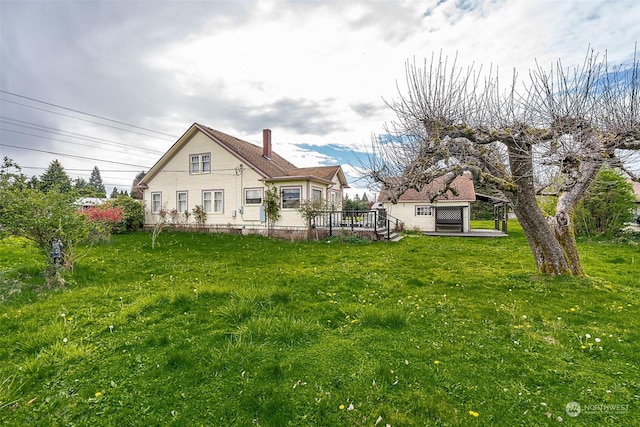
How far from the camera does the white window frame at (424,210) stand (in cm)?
2253

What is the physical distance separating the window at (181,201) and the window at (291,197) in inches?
289

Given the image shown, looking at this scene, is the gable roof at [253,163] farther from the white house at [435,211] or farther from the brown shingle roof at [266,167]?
the white house at [435,211]

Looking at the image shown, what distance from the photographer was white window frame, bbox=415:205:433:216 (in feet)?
73.9

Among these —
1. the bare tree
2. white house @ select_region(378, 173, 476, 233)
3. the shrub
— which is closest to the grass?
the bare tree

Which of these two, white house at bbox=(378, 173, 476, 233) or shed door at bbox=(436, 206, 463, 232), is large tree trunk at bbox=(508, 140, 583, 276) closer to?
white house at bbox=(378, 173, 476, 233)

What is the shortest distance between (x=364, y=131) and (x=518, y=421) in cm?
653

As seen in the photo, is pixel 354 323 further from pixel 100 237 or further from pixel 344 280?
pixel 100 237

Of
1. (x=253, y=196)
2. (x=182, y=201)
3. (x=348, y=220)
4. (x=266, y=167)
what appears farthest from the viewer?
(x=182, y=201)

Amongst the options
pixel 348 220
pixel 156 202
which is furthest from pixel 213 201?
pixel 348 220

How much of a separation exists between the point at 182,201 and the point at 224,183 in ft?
12.2

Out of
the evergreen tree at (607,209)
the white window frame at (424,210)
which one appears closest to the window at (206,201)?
the white window frame at (424,210)

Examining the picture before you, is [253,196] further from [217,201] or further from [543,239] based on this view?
[543,239]

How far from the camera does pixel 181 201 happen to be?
1922 centimetres

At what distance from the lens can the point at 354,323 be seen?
4227 millimetres
